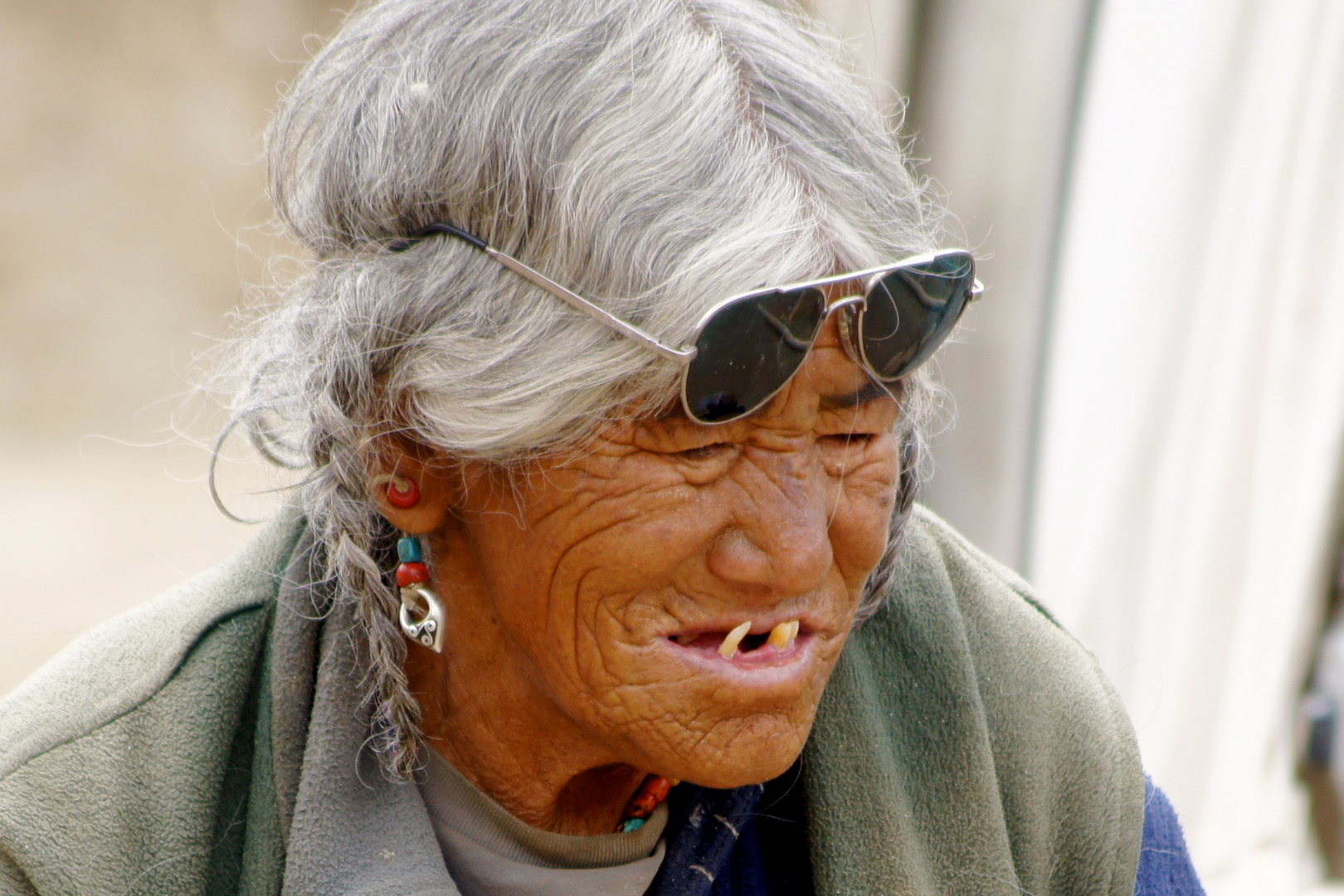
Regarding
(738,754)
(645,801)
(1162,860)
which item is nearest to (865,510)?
(738,754)

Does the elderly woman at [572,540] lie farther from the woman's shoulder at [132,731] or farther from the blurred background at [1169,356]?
the blurred background at [1169,356]

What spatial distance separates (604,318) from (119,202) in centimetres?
858

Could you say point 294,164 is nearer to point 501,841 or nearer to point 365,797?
point 365,797

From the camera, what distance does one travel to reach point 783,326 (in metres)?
1.49

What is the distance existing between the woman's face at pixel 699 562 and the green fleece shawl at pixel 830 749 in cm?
28

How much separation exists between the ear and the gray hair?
3 cm

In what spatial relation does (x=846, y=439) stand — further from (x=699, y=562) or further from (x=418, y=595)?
(x=418, y=595)

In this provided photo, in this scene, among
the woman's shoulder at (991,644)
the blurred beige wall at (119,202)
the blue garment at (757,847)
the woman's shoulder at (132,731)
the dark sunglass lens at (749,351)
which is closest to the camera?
the dark sunglass lens at (749,351)

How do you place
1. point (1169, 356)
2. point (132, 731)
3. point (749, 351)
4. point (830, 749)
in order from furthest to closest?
point (1169, 356) → point (830, 749) → point (132, 731) → point (749, 351)

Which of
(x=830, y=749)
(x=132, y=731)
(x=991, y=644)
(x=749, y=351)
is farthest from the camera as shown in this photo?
(x=991, y=644)

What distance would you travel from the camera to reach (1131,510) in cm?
352

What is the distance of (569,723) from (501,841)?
0.21 metres

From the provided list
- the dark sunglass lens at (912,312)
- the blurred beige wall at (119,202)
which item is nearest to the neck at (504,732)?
the dark sunglass lens at (912,312)

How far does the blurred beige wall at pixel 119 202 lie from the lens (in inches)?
318
